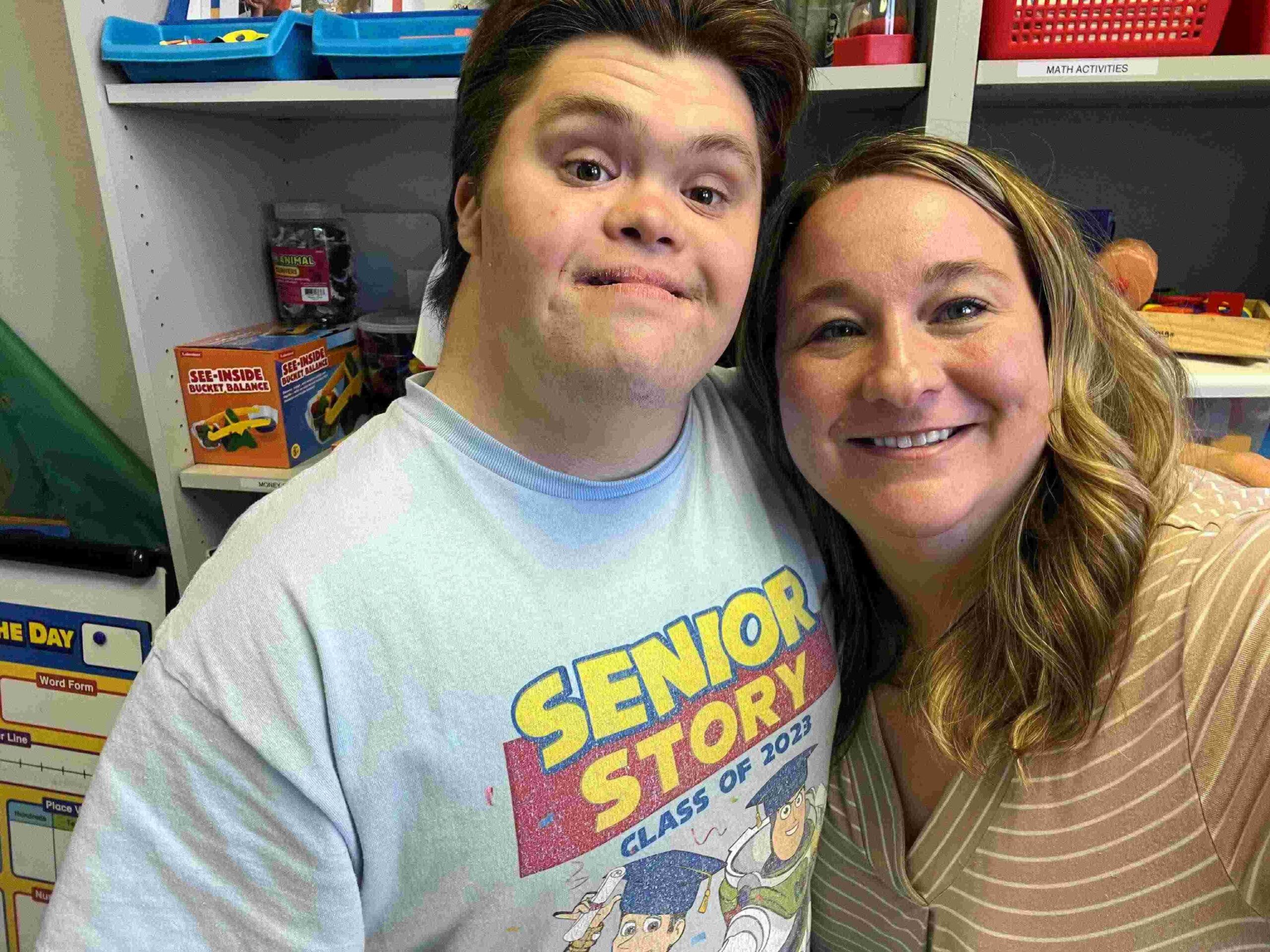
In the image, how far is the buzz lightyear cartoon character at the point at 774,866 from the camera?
0.81m

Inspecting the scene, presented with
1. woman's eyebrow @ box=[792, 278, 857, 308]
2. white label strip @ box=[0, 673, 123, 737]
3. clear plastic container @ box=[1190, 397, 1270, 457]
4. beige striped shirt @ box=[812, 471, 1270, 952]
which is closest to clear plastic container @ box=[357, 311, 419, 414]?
white label strip @ box=[0, 673, 123, 737]

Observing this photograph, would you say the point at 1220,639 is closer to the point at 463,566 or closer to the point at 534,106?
the point at 463,566

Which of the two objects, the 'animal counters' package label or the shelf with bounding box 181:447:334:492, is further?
the shelf with bounding box 181:447:334:492

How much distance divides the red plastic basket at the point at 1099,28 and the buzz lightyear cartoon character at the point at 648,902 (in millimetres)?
1076

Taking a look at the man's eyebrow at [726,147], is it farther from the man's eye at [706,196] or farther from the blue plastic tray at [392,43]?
the blue plastic tray at [392,43]

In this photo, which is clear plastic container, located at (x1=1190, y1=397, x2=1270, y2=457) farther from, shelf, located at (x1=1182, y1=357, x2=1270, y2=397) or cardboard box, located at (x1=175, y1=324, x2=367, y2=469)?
cardboard box, located at (x1=175, y1=324, x2=367, y2=469)

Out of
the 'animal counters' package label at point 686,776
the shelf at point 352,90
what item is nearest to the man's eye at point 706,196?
the 'animal counters' package label at point 686,776

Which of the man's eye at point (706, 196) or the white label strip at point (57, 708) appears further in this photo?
the white label strip at point (57, 708)

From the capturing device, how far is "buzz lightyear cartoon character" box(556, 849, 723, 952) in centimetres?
72

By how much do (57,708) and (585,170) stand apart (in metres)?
1.57

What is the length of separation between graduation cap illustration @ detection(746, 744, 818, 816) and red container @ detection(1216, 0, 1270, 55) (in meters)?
1.08

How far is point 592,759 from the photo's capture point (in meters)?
0.71

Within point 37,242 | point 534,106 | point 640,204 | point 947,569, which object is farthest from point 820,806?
point 37,242

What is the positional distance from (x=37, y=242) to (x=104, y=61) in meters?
0.74
